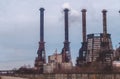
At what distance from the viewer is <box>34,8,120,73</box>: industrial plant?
78.9 metres

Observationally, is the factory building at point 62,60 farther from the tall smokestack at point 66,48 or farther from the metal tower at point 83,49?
the metal tower at point 83,49

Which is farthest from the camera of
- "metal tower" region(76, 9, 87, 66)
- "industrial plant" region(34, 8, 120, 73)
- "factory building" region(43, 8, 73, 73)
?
"metal tower" region(76, 9, 87, 66)

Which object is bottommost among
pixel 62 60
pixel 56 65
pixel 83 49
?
pixel 56 65

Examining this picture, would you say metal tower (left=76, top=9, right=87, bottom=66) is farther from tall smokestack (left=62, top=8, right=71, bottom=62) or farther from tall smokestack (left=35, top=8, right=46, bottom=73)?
tall smokestack (left=35, top=8, right=46, bottom=73)

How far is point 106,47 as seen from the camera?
268 feet

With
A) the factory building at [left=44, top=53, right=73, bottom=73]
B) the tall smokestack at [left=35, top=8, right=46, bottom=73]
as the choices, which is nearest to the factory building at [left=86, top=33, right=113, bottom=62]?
the factory building at [left=44, top=53, right=73, bottom=73]

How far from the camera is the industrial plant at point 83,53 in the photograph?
78.9m

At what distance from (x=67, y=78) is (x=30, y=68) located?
74.9ft

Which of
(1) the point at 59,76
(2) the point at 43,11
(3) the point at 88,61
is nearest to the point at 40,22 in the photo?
(2) the point at 43,11

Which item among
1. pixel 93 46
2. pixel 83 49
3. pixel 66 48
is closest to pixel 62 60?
pixel 66 48

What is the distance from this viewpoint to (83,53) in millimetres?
→ 86375

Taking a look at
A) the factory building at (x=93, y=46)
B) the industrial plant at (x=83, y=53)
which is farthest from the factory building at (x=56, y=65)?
the factory building at (x=93, y=46)

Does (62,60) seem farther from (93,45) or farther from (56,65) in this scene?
(93,45)

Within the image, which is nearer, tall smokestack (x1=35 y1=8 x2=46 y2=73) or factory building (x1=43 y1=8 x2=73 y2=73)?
factory building (x1=43 y1=8 x2=73 y2=73)
